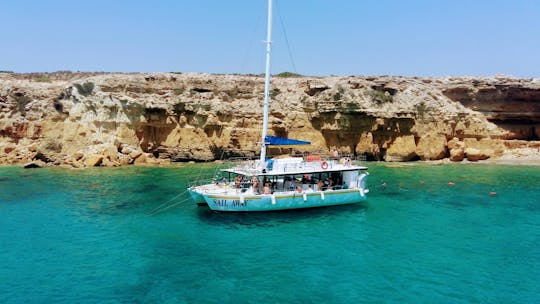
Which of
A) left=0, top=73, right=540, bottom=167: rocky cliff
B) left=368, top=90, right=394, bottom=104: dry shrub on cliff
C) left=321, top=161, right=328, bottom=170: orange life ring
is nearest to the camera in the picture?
left=321, top=161, right=328, bottom=170: orange life ring

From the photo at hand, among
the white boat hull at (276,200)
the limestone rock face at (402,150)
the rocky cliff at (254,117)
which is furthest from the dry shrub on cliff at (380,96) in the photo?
the white boat hull at (276,200)

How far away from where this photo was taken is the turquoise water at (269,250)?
575 inches

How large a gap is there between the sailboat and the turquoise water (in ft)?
2.51

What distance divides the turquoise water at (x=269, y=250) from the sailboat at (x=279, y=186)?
0.77 m

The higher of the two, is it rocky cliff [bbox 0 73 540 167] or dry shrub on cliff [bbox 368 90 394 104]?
dry shrub on cliff [bbox 368 90 394 104]

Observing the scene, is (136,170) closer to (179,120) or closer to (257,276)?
(179,120)

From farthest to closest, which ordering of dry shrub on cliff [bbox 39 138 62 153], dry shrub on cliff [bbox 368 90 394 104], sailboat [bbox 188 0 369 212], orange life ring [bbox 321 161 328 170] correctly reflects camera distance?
1. dry shrub on cliff [bbox 368 90 394 104]
2. dry shrub on cliff [bbox 39 138 62 153]
3. orange life ring [bbox 321 161 328 170]
4. sailboat [bbox 188 0 369 212]

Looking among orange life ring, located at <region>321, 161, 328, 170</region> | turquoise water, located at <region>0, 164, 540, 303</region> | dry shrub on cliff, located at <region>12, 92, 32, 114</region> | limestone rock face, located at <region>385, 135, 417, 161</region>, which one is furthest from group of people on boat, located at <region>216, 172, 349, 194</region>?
dry shrub on cliff, located at <region>12, 92, 32, 114</region>

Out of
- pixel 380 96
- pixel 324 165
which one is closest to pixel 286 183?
pixel 324 165

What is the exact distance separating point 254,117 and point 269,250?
31.6 meters

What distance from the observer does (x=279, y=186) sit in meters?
27.2

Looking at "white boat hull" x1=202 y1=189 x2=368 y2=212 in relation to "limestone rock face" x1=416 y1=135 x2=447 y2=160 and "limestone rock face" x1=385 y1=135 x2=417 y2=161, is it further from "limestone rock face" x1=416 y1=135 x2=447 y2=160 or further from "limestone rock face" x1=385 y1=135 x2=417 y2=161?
"limestone rock face" x1=416 y1=135 x2=447 y2=160

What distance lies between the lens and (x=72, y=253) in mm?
18250

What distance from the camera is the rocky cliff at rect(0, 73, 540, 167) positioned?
46.1 m
